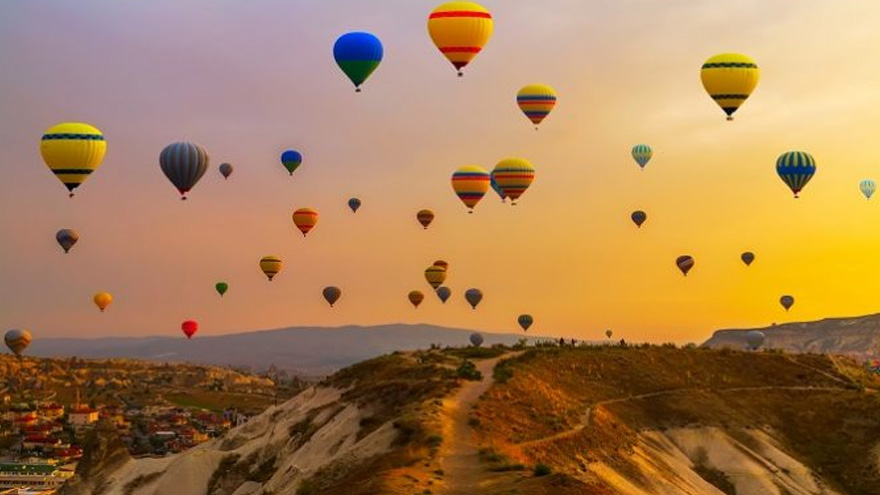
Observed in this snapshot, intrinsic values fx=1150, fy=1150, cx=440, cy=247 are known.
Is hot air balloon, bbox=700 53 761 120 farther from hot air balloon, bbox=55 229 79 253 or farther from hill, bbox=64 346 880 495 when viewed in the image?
hot air balloon, bbox=55 229 79 253

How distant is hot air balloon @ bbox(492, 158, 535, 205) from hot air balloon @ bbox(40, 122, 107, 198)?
38.8m

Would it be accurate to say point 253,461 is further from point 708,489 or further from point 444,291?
point 444,291

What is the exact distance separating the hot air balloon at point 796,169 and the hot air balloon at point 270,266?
200 ft

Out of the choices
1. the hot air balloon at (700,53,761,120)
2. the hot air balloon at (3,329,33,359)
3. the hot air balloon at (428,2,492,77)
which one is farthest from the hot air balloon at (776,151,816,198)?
the hot air balloon at (3,329,33,359)

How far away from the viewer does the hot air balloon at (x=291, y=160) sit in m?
135

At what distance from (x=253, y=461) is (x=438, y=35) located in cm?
3882

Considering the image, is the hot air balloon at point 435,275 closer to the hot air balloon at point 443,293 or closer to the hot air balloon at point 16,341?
the hot air balloon at point 443,293

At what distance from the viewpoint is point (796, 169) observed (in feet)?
370

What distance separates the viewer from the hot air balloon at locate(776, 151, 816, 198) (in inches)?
4439

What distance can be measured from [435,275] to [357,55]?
4960cm

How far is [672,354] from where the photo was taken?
110625mm

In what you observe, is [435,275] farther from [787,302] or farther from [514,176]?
[787,302]

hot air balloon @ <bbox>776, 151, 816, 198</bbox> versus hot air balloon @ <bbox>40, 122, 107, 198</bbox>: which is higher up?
hot air balloon @ <bbox>776, 151, 816, 198</bbox>

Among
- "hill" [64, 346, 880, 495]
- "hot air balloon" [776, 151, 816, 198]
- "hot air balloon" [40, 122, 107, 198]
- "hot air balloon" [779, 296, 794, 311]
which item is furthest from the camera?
"hot air balloon" [779, 296, 794, 311]
